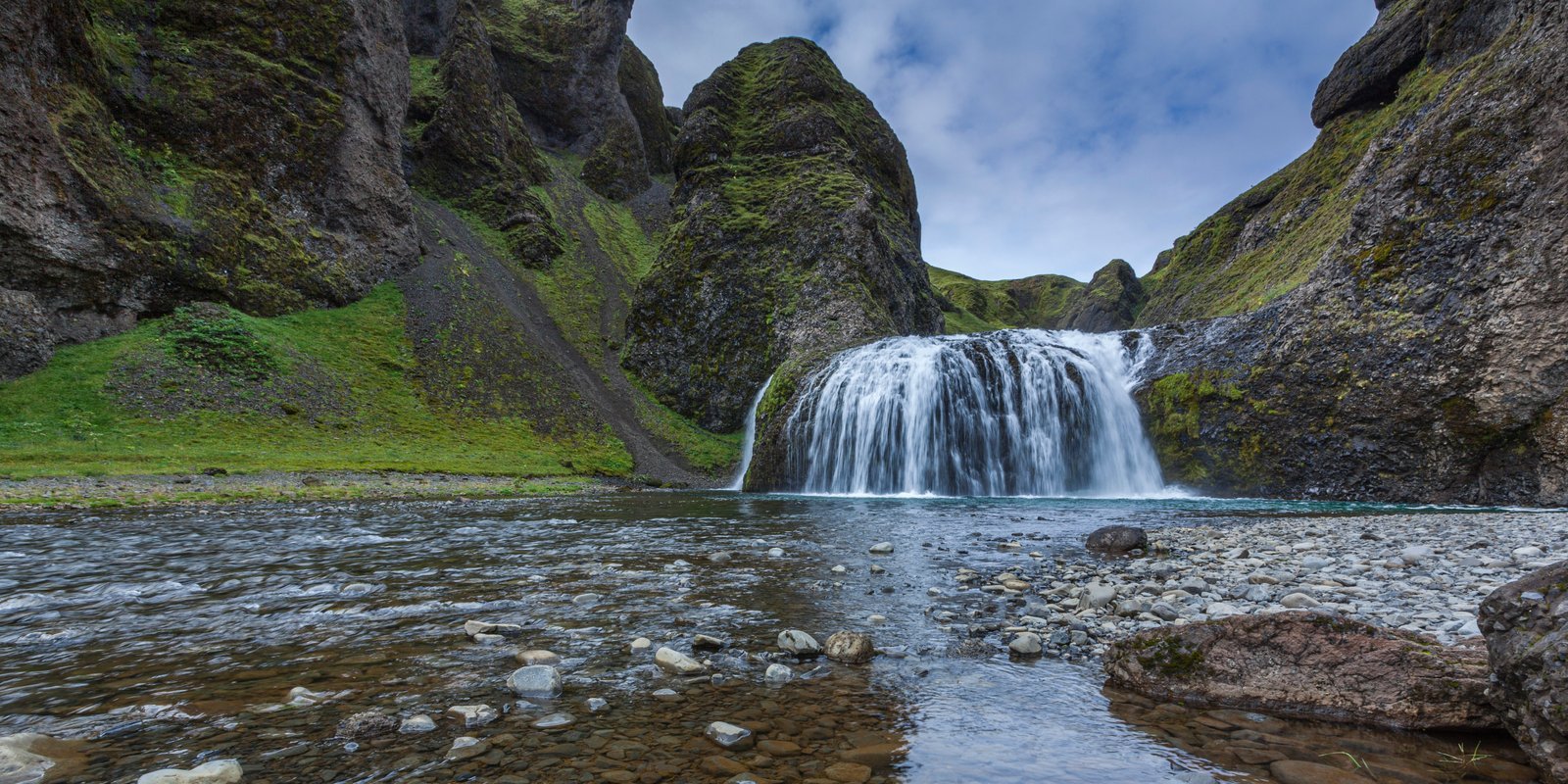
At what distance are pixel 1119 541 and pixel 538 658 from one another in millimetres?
9977

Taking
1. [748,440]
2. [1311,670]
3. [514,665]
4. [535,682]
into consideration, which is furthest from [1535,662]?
[748,440]

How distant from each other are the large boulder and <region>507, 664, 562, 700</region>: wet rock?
175 inches

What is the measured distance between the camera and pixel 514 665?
202 inches

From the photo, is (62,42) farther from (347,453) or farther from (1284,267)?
(1284,267)

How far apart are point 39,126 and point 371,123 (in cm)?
2564

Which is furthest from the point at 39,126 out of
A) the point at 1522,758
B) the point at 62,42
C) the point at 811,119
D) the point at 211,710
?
the point at 811,119

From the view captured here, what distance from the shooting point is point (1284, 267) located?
3894 centimetres

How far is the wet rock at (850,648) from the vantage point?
5.36 metres

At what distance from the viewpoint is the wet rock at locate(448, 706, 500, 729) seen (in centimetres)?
393

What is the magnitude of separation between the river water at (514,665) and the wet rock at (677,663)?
233 millimetres

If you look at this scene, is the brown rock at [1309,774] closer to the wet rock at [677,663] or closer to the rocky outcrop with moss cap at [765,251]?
the wet rock at [677,663]

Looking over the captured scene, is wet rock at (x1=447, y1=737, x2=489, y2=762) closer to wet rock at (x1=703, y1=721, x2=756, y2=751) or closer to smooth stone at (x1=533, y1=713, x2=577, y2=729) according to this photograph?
smooth stone at (x1=533, y1=713, x2=577, y2=729)

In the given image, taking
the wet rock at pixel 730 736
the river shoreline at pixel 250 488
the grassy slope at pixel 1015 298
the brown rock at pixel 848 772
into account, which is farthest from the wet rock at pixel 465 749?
the grassy slope at pixel 1015 298

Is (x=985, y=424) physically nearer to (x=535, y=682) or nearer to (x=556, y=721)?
(x=535, y=682)
